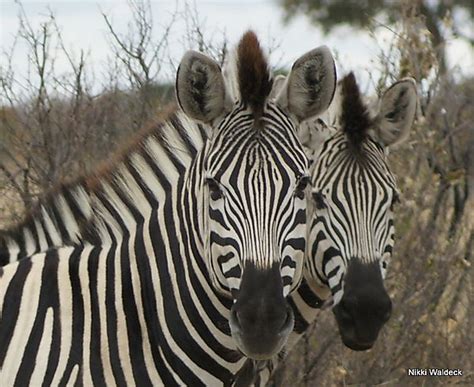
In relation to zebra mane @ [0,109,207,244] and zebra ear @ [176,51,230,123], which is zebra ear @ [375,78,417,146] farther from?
zebra ear @ [176,51,230,123]

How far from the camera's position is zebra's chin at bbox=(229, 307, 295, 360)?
13.2ft

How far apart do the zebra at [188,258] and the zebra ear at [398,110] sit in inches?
62.5

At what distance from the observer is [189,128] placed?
16.0 feet

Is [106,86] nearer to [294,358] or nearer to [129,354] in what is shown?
[294,358]

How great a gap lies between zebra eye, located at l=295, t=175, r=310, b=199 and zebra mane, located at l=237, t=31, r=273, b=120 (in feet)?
1.13

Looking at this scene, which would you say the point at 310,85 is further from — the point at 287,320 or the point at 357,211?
the point at 357,211

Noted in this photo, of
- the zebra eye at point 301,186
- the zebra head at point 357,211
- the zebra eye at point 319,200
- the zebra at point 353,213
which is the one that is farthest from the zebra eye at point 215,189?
the zebra eye at point 319,200

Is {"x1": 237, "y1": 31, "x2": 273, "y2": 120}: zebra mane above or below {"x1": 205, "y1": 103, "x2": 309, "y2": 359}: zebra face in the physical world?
above

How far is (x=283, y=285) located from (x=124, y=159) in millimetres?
1180

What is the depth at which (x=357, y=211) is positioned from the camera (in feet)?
19.0

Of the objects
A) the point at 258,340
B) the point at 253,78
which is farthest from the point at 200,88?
the point at 258,340

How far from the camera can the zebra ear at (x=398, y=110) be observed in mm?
6180

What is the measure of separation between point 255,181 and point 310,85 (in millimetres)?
648

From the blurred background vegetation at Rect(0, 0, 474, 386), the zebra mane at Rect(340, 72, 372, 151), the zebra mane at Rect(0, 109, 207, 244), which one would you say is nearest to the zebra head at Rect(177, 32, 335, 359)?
the zebra mane at Rect(0, 109, 207, 244)
